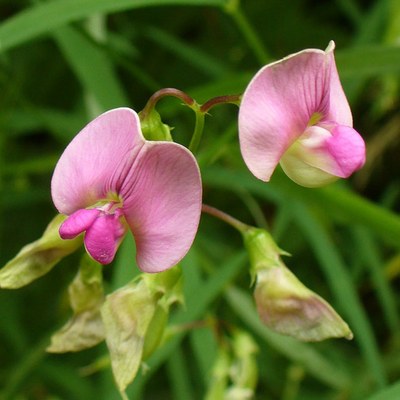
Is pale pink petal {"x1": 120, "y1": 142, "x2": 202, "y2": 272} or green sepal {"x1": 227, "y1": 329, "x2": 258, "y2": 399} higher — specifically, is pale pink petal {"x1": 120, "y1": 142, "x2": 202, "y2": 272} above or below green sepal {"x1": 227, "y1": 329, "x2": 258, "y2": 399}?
above

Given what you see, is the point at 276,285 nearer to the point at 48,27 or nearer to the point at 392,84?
the point at 48,27

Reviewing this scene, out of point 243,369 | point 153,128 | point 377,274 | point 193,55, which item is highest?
point 153,128

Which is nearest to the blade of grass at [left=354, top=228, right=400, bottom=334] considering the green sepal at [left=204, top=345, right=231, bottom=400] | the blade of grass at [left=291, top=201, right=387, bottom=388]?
the blade of grass at [left=291, top=201, right=387, bottom=388]

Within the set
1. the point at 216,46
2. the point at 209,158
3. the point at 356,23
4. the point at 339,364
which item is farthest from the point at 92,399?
the point at 356,23

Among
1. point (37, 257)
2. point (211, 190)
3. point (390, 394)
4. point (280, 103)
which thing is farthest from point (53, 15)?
point (211, 190)

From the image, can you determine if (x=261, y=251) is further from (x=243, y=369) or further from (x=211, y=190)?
(x=211, y=190)

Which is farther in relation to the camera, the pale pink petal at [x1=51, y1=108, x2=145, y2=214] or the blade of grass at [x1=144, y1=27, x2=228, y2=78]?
the blade of grass at [x1=144, y1=27, x2=228, y2=78]

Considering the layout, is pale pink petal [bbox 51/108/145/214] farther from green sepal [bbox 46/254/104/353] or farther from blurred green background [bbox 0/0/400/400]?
blurred green background [bbox 0/0/400/400]

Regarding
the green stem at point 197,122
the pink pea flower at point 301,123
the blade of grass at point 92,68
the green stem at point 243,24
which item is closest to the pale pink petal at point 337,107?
the pink pea flower at point 301,123
